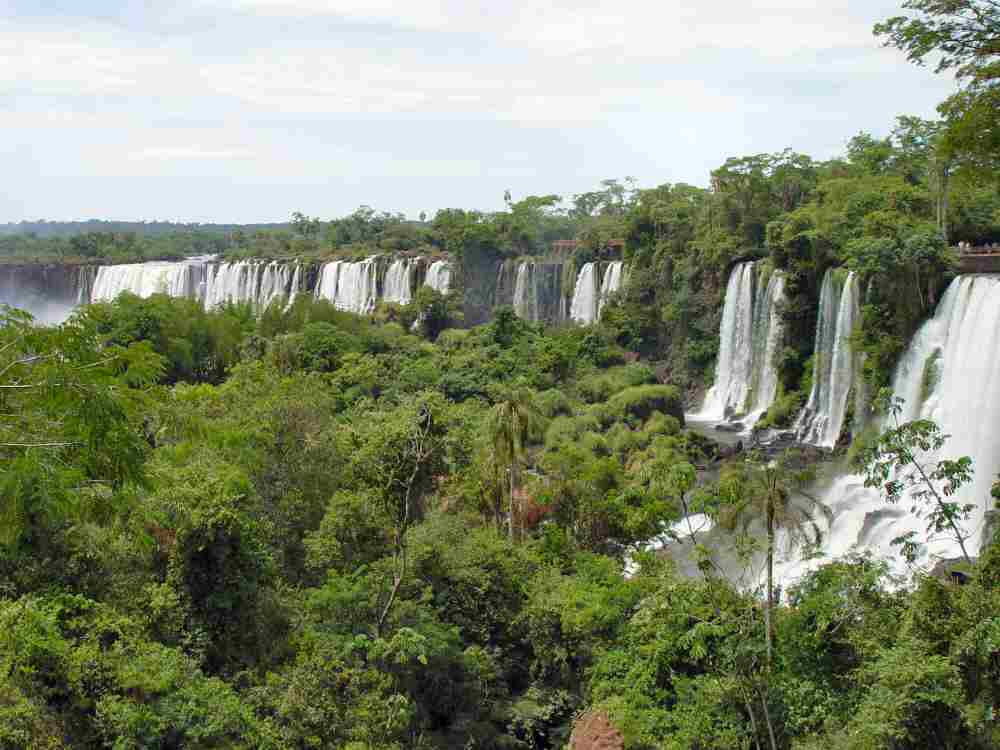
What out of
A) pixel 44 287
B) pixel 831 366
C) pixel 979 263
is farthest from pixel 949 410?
pixel 44 287

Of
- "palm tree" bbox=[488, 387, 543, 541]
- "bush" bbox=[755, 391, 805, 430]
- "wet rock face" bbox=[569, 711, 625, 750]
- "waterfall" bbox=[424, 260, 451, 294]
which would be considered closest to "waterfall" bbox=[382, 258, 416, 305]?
"waterfall" bbox=[424, 260, 451, 294]

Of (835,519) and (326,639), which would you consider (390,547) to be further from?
(835,519)

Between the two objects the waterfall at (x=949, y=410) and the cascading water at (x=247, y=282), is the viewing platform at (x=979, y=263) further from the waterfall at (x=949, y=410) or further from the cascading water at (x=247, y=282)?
the cascading water at (x=247, y=282)

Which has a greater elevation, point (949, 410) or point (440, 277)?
point (440, 277)

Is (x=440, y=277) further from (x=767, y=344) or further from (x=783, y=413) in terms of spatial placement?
(x=783, y=413)

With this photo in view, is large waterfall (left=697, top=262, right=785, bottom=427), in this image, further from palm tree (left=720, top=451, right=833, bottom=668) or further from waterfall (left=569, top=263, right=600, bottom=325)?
palm tree (left=720, top=451, right=833, bottom=668)

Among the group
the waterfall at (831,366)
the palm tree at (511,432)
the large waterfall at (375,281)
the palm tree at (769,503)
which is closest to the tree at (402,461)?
the palm tree at (511,432)
